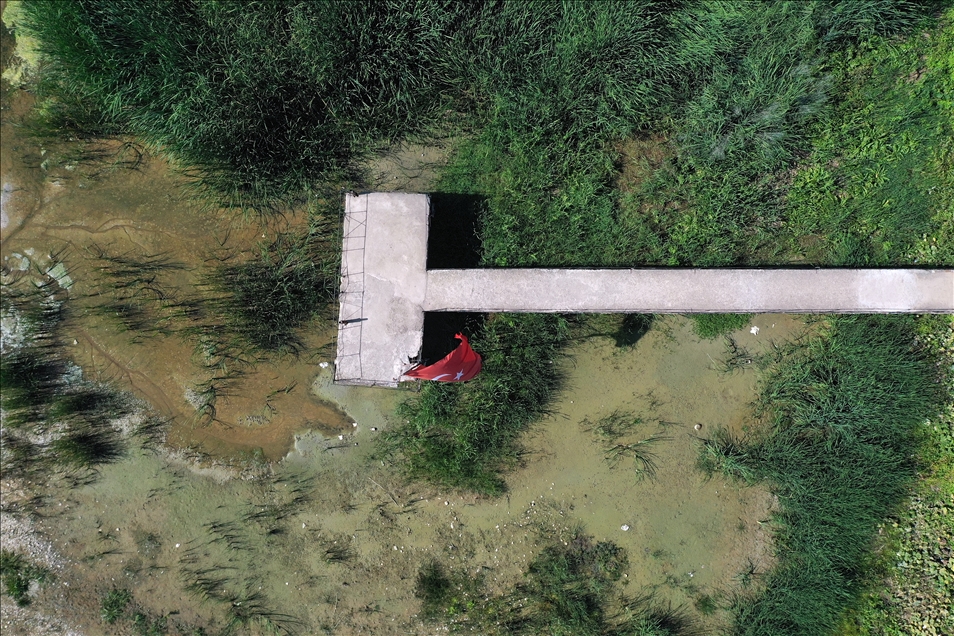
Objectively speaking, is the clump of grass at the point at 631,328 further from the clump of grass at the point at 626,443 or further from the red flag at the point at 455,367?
the red flag at the point at 455,367

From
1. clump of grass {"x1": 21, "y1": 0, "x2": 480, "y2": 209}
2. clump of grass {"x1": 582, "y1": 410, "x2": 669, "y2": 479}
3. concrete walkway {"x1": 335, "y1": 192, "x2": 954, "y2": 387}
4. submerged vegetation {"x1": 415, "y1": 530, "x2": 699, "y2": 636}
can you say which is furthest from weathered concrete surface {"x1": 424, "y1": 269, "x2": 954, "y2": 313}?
submerged vegetation {"x1": 415, "y1": 530, "x2": 699, "y2": 636}

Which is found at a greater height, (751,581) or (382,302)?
(382,302)

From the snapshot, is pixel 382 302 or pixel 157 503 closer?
pixel 382 302

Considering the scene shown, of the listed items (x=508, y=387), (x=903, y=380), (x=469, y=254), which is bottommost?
(x=508, y=387)

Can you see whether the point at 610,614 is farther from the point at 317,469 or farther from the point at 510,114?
the point at 510,114

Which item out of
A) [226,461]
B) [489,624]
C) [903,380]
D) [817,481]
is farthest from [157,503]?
[903,380]

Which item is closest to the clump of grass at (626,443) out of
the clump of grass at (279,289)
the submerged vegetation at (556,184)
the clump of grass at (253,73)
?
the submerged vegetation at (556,184)
